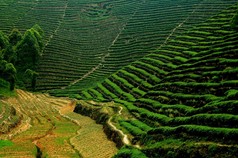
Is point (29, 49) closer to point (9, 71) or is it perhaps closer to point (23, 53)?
point (23, 53)

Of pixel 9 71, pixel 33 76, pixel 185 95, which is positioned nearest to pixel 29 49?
pixel 33 76

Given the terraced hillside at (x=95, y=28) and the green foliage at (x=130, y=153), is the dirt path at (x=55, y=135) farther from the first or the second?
the terraced hillside at (x=95, y=28)

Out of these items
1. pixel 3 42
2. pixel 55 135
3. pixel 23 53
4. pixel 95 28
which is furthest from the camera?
pixel 95 28

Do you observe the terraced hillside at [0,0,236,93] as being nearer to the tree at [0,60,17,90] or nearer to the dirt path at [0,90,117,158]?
the tree at [0,60,17,90]

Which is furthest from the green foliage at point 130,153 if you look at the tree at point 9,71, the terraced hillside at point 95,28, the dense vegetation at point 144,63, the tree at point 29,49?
the tree at point 29,49

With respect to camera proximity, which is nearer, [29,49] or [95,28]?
[29,49]

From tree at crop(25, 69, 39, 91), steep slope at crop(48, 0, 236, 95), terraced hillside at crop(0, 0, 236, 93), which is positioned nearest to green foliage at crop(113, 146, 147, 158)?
steep slope at crop(48, 0, 236, 95)
